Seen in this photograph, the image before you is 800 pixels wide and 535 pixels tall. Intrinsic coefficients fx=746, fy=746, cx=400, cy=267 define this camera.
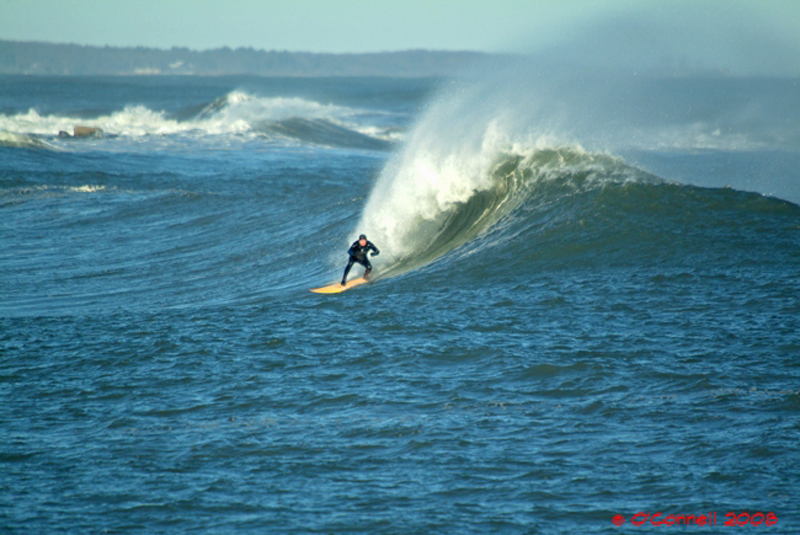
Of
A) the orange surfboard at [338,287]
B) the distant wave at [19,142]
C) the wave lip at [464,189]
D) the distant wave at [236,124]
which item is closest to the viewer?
the orange surfboard at [338,287]

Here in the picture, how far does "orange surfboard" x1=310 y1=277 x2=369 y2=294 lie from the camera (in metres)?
11.7

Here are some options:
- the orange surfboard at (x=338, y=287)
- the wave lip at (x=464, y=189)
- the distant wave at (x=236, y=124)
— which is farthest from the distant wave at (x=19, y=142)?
the orange surfboard at (x=338, y=287)

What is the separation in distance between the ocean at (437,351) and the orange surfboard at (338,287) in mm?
369

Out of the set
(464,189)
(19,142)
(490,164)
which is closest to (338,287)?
(464,189)

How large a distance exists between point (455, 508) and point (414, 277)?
665 cm

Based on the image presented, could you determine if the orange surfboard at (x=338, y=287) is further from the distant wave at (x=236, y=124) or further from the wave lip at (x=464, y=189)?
the distant wave at (x=236, y=124)

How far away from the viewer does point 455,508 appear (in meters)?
5.42

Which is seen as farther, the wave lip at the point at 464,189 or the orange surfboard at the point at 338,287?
the wave lip at the point at 464,189

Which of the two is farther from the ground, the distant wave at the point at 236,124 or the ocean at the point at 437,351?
the distant wave at the point at 236,124

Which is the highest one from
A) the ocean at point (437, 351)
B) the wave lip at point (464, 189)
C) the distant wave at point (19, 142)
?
the distant wave at point (19, 142)

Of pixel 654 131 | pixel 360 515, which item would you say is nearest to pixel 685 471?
pixel 360 515

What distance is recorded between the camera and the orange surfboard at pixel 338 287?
11703mm

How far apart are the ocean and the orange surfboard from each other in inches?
14.5

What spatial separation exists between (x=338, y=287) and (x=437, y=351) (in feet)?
12.3
